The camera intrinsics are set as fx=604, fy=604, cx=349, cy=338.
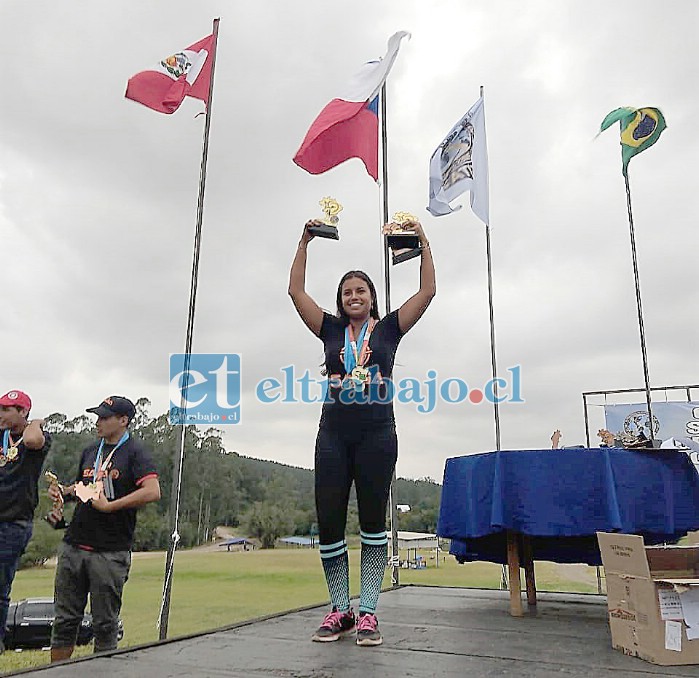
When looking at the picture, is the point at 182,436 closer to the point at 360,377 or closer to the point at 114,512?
the point at 114,512

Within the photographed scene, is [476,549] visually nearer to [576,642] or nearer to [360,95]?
[576,642]

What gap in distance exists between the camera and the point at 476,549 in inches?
112

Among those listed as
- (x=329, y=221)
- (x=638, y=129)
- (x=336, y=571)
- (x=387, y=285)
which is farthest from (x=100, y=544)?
(x=638, y=129)

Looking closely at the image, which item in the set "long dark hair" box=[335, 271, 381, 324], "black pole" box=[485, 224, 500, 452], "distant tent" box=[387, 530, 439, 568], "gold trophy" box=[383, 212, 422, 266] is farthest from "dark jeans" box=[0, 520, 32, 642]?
"black pole" box=[485, 224, 500, 452]

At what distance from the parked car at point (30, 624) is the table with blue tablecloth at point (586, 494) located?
1993 mm

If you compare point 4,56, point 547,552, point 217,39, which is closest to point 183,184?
point 217,39

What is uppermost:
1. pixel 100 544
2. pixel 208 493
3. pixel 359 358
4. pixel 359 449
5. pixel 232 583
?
pixel 359 358

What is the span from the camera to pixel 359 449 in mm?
1951

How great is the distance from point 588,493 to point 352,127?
2636mm

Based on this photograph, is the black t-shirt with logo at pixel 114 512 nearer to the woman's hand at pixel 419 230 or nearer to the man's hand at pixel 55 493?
the man's hand at pixel 55 493

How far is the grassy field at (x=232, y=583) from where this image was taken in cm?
273

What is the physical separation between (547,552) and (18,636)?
2.73 m

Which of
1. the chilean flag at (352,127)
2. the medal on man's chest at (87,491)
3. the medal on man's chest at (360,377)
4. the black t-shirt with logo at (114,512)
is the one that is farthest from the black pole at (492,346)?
the medal on man's chest at (87,491)

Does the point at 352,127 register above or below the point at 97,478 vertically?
above
